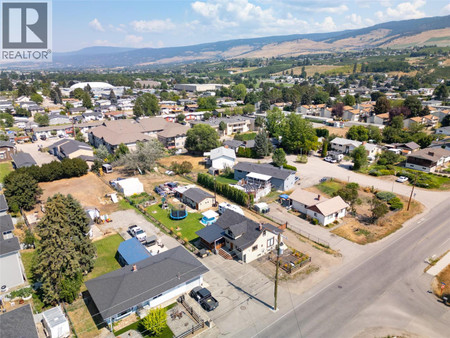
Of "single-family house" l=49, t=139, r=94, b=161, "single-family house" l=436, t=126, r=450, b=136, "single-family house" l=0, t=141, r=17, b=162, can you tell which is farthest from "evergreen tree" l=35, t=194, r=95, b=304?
"single-family house" l=436, t=126, r=450, b=136

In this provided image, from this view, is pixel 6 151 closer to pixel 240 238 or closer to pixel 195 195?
pixel 195 195

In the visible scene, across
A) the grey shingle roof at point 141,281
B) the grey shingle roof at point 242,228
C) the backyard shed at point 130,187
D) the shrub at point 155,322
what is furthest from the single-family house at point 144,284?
the backyard shed at point 130,187

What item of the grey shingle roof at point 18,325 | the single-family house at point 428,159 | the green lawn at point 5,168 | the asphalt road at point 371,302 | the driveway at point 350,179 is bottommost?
the asphalt road at point 371,302

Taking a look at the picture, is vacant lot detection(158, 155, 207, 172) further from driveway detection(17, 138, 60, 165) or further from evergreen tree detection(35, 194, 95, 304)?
evergreen tree detection(35, 194, 95, 304)

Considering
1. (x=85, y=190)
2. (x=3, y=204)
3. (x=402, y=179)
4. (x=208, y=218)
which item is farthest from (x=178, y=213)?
(x=402, y=179)

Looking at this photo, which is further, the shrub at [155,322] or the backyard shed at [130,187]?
the backyard shed at [130,187]

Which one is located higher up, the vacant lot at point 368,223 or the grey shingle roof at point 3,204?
the grey shingle roof at point 3,204

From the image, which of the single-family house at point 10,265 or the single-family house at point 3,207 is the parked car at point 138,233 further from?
the single-family house at point 3,207
